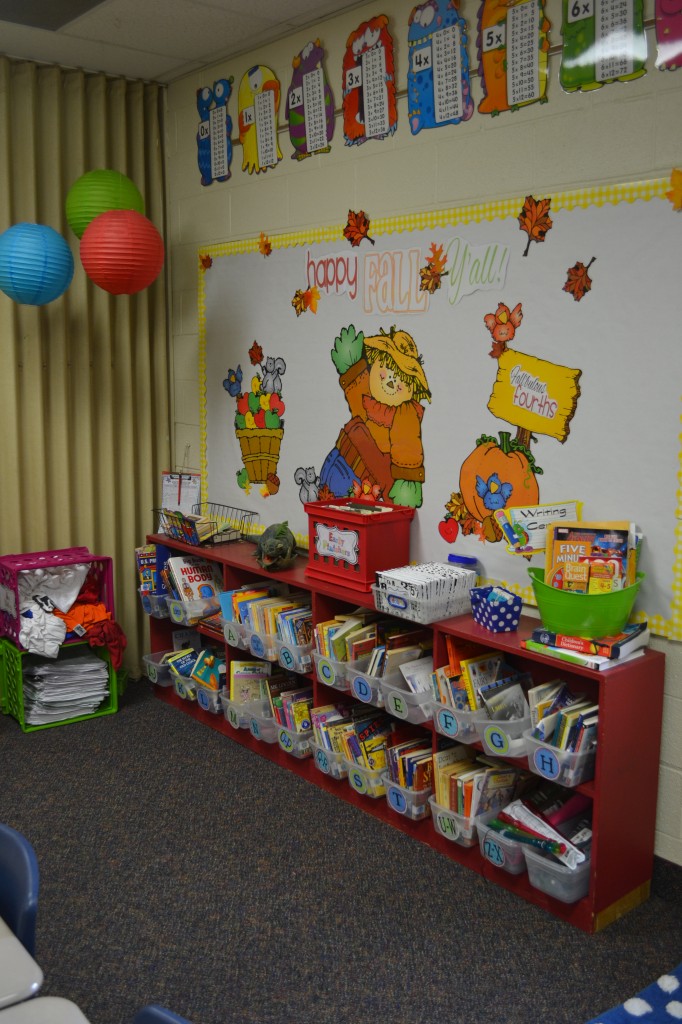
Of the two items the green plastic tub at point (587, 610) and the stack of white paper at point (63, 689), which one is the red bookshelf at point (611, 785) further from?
the stack of white paper at point (63, 689)

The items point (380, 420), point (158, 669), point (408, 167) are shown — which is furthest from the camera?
point (158, 669)

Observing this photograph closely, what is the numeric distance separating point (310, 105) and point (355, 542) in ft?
5.40

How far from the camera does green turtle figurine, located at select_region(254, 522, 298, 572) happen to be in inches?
131

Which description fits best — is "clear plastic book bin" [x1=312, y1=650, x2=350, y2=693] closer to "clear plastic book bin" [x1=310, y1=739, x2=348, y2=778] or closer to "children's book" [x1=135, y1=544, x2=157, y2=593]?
"clear plastic book bin" [x1=310, y1=739, x2=348, y2=778]

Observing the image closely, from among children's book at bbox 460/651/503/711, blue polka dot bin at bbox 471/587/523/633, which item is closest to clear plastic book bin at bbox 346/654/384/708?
children's book at bbox 460/651/503/711

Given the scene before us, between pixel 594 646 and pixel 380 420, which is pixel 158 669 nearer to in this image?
pixel 380 420

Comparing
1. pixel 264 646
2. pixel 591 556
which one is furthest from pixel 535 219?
pixel 264 646

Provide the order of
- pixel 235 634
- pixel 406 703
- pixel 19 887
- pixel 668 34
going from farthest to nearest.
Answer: pixel 235 634 → pixel 406 703 → pixel 668 34 → pixel 19 887

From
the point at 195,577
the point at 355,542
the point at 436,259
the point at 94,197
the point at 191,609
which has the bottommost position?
the point at 191,609

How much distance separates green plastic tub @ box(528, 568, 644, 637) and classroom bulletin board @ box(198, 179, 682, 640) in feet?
0.41

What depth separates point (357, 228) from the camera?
3.23 metres

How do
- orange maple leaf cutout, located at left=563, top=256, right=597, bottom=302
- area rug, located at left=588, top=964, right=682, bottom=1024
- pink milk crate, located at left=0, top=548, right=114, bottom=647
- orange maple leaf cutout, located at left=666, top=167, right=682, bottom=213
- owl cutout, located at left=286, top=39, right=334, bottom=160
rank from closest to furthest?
area rug, located at left=588, top=964, right=682, bottom=1024, orange maple leaf cutout, located at left=666, top=167, right=682, bottom=213, orange maple leaf cutout, located at left=563, top=256, right=597, bottom=302, owl cutout, located at left=286, top=39, right=334, bottom=160, pink milk crate, located at left=0, top=548, right=114, bottom=647

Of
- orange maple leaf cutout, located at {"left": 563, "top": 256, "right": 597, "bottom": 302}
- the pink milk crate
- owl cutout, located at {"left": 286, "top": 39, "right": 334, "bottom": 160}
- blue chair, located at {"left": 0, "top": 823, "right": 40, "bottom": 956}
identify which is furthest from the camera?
the pink milk crate

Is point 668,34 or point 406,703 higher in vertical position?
point 668,34
